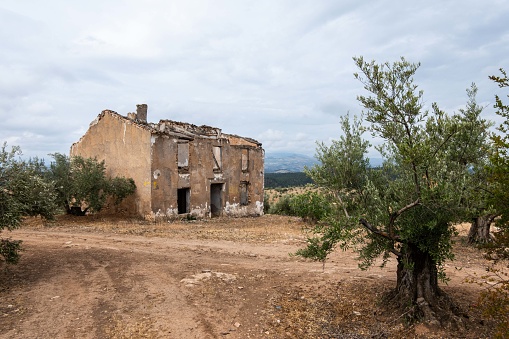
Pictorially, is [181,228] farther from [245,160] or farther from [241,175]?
[245,160]

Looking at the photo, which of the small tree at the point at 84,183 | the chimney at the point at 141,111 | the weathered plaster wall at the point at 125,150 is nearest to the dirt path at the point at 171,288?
the small tree at the point at 84,183

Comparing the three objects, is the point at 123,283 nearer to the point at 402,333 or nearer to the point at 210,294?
the point at 210,294

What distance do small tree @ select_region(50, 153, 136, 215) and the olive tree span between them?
17604mm

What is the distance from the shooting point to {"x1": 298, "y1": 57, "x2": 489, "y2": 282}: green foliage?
21.2 ft

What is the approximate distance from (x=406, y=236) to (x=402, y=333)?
1.99m

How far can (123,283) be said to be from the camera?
9.81 m

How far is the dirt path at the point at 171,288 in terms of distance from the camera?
7.45 metres

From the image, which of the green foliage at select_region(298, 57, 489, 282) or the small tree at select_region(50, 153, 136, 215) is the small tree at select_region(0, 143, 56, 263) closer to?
the green foliage at select_region(298, 57, 489, 282)

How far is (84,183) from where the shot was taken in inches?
861

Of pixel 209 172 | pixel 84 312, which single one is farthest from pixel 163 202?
pixel 84 312

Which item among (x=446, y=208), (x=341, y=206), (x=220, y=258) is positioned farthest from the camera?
(x=220, y=258)

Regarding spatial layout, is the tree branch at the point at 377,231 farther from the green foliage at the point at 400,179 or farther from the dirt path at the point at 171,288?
the dirt path at the point at 171,288

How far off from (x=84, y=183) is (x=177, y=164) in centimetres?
566

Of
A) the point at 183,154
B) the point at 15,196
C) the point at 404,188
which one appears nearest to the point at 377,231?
the point at 404,188
